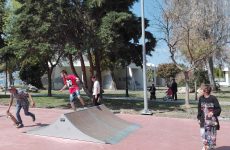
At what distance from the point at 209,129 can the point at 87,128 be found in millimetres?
4306

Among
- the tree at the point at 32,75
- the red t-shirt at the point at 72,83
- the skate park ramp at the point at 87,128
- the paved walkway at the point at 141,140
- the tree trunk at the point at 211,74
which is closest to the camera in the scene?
the paved walkway at the point at 141,140

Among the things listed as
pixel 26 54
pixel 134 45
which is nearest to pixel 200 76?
pixel 134 45

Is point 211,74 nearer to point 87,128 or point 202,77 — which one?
point 202,77

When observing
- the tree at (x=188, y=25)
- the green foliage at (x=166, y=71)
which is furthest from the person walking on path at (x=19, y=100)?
the green foliage at (x=166, y=71)

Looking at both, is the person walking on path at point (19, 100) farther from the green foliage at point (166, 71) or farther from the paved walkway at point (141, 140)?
the green foliage at point (166, 71)

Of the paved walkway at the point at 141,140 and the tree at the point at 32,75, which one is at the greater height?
the tree at the point at 32,75

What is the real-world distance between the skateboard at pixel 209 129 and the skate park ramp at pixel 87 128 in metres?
2.98

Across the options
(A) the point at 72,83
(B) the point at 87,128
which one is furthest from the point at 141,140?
(A) the point at 72,83

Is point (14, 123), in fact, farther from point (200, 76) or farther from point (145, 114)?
point (200, 76)

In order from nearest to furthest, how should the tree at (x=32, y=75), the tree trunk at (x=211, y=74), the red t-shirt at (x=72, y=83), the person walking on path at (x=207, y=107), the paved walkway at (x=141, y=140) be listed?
1. the person walking on path at (x=207, y=107)
2. the paved walkway at (x=141, y=140)
3. the red t-shirt at (x=72, y=83)
4. the tree trunk at (x=211, y=74)
5. the tree at (x=32, y=75)

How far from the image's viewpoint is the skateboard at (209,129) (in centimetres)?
938

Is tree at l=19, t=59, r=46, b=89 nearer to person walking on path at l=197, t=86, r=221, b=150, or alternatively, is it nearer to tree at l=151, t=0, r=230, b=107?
tree at l=151, t=0, r=230, b=107

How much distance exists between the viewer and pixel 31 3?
21.6 meters

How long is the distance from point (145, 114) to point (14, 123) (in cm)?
689
